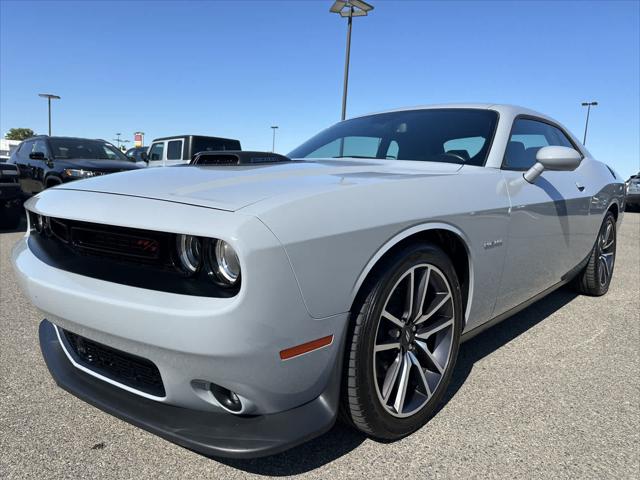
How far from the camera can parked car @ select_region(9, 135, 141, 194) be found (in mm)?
7312

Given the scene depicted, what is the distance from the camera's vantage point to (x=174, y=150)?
12.9 metres

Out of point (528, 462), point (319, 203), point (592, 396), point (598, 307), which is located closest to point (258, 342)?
point (319, 203)

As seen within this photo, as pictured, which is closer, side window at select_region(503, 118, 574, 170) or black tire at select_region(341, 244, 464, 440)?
black tire at select_region(341, 244, 464, 440)

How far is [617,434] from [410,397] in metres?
0.87

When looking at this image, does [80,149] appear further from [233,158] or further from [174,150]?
[233,158]

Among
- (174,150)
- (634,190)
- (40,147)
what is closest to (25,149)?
(40,147)

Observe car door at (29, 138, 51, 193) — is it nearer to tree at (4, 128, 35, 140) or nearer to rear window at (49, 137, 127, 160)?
rear window at (49, 137, 127, 160)

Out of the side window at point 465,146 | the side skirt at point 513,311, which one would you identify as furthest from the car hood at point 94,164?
the side skirt at point 513,311

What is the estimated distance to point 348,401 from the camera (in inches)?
64.5

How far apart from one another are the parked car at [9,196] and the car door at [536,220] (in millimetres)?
6850

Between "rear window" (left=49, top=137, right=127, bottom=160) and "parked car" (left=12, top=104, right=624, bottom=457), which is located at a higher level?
"rear window" (left=49, top=137, right=127, bottom=160)

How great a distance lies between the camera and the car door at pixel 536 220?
93.7 inches

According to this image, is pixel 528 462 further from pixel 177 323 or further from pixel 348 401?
pixel 177 323

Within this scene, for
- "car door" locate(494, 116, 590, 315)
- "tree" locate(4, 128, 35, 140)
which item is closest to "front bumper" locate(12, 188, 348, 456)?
"car door" locate(494, 116, 590, 315)
